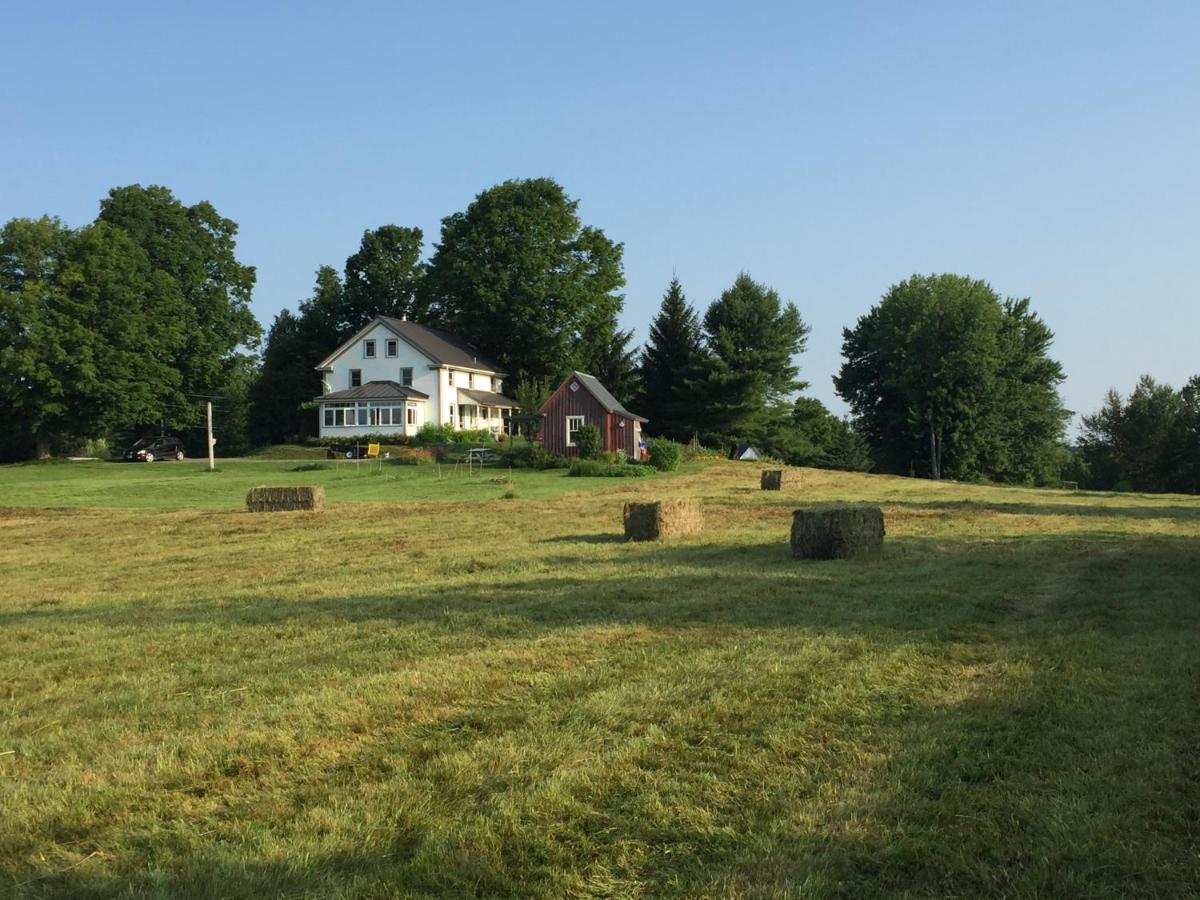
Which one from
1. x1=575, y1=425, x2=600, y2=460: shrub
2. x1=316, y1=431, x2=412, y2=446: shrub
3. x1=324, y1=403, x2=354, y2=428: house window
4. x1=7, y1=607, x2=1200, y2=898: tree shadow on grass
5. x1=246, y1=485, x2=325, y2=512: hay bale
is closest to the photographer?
x1=7, y1=607, x2=1200, y2=898: tree shadow on grass

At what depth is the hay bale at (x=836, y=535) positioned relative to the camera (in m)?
12.0

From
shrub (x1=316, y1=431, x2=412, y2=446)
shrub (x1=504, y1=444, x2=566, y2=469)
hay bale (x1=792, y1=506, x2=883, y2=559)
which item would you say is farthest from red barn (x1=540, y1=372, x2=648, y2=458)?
hay bale (x1=792, y1=506, x2=883, y2=559)

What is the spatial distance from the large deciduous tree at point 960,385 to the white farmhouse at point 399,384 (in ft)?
99.6

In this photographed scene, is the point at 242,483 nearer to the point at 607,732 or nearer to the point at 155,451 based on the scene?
the point at 155,451

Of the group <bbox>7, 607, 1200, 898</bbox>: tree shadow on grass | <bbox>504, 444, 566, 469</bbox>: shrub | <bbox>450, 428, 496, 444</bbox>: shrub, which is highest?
<bbox>450, 428, 496, 444</bbox>: shrub

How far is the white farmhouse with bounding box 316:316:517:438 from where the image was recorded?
204 feet

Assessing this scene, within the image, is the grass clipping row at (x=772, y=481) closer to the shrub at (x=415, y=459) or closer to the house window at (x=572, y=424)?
the house window at (x=572, y=424)

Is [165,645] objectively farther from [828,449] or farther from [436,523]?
[828,449]

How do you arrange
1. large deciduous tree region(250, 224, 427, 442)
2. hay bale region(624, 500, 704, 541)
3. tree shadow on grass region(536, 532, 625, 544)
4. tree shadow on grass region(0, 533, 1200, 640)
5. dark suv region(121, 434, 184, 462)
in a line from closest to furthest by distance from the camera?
tree shadow on grass region(0, 533, 1200, 640) → tree shadow on grass region(536, 532, 625, 544) → hay bale region(624, 500, 704, 541) → dark suv region(121, 434, 184, 462) → large deciduous tree region(250, 224, 427, 442)

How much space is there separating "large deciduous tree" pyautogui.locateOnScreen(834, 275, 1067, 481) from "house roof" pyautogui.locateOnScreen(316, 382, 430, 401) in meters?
35.0

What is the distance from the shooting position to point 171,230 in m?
65.9

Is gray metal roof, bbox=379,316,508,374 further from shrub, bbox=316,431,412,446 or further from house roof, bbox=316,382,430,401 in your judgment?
shrub, bbox=316,431,412,446

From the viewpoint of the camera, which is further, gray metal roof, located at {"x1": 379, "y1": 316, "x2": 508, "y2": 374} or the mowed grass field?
gray metal roof, located at {"x1": 379, "y1": 316, "x2": 508, "y2": 374}

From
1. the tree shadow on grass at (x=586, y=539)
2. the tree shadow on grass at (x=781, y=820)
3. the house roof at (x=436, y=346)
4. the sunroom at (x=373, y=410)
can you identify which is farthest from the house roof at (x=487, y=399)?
the tree shadow on grass at (x=781, y=820)
